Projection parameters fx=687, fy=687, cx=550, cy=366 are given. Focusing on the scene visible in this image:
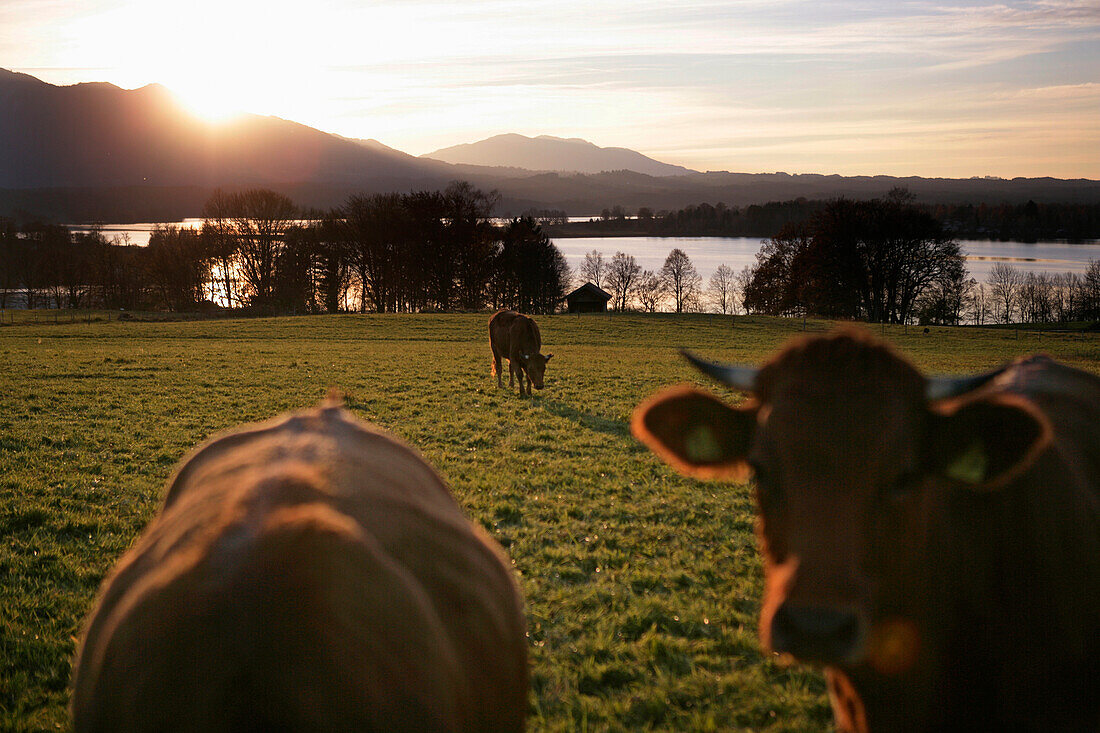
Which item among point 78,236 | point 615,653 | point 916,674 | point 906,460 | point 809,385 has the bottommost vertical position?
point 615,653

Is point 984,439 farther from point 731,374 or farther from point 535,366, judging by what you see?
point 535,366

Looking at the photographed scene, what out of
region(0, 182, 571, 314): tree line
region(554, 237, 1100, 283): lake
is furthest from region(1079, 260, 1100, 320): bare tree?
region(0, 182, 571, 314): tree line

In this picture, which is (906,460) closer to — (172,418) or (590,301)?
(172,418)

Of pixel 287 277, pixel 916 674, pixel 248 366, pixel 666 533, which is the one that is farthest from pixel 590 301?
pixel 916 674

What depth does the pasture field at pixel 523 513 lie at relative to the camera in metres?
4.88

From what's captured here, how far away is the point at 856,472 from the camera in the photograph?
8.62 feet

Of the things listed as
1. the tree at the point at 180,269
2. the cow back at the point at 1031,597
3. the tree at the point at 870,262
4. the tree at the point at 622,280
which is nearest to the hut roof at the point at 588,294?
the tree at the point at 870,262

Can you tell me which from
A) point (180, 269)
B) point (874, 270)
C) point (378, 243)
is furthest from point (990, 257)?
point (180, 269)

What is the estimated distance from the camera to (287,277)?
2894 inches

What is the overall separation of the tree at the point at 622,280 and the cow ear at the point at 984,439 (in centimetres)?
10162

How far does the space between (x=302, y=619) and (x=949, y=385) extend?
9.03ft

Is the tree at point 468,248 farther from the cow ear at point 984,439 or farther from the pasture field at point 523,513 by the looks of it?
the cow ear at point 984,439

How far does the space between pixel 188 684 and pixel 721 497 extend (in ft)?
27.3

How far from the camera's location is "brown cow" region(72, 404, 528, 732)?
6.45 feet
